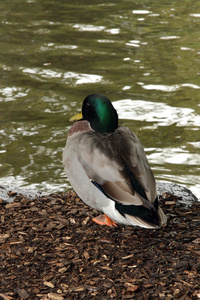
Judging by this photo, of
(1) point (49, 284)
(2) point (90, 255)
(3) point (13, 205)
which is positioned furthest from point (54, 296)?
(3) point (13, 205)

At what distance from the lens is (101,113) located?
13.1 feet

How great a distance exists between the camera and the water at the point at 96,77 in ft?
19.3

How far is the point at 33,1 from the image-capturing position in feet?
42.8

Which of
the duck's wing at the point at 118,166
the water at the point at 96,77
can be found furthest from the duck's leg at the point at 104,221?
the water at the point at 96,77

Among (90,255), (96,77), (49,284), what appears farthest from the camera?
(96,77)

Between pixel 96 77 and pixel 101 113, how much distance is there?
4333mm

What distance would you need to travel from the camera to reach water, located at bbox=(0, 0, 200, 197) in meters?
5.88

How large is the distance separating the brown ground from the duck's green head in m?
0.67

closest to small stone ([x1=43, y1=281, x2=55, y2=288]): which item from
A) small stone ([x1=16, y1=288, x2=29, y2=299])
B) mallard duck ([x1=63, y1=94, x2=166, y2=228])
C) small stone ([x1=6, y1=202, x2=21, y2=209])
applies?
small stone ([x1=16, y1=288, x2=29, y2=299])

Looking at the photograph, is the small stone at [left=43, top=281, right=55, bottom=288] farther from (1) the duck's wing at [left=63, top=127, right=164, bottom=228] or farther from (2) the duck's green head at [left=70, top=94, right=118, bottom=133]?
(2) the duck's green head at [left=70, top=94, right=118, bottom=133]

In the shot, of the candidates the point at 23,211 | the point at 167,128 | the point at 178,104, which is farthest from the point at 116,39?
the point at 23,211

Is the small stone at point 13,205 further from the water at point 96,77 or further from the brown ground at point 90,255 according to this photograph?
the water at point 96,77

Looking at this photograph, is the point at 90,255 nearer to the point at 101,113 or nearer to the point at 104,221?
the point at 104,221

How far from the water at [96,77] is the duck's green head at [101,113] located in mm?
1387
